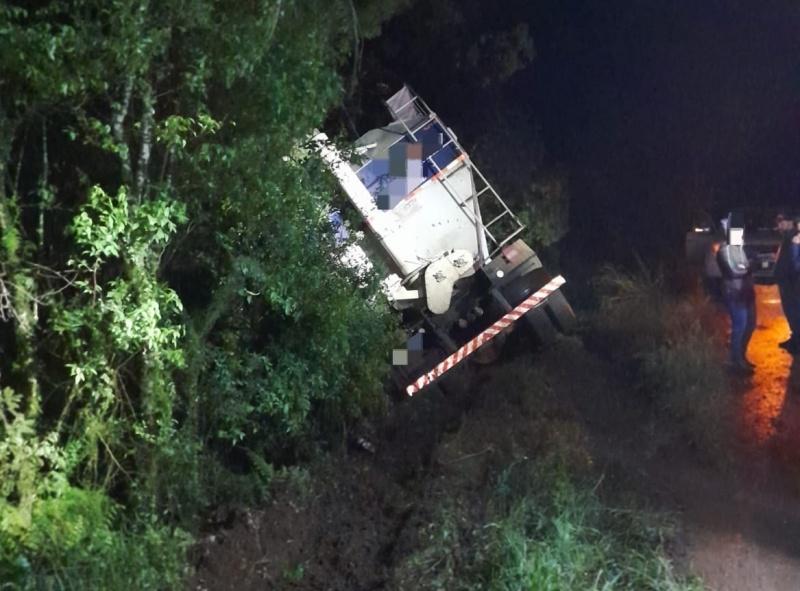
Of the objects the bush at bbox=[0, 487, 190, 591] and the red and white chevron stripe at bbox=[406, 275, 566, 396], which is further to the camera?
the red and white chevron stripe at bbox=[406, 275, 566, 396]

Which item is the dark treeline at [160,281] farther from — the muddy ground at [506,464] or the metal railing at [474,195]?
the metal railing at [474,195]

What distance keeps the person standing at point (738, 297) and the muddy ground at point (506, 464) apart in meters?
0.33

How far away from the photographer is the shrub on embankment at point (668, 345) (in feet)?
31.6

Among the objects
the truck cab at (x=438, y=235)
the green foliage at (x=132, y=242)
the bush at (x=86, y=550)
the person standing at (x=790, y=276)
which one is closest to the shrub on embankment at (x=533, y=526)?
the bush at (x=86, y=550)

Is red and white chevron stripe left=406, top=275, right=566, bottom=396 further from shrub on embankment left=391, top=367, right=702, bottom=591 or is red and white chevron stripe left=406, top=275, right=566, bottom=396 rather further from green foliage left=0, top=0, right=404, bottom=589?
green foliage left=0, top=0, right=404, bottom=589

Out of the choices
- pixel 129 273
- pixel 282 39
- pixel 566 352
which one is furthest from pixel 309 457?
pixel 566 352

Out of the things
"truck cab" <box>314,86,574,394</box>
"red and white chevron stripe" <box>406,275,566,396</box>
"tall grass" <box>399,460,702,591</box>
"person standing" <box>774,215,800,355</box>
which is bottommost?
"person standing" <box>774,215,800,355</box>

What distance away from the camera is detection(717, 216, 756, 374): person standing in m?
11.4

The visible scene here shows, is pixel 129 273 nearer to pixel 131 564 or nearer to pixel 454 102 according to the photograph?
pixel 131 564

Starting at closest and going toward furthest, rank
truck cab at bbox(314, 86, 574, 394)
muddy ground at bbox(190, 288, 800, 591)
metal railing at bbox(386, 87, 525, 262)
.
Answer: muddy ground at bbox(190, 288, 800, 591)
truck cab at bbox(314, 86, 574, 394)
metal railing at bbox(386, 87, 525, 262)

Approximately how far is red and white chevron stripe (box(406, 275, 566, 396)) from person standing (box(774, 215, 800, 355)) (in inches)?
110

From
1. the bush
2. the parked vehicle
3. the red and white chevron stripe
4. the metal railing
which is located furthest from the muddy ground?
the metal railing

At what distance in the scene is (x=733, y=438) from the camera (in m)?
9.22

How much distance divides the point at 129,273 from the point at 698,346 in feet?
23.8
